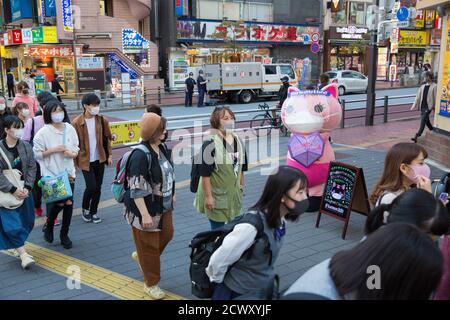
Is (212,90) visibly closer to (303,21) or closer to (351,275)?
(303,21)

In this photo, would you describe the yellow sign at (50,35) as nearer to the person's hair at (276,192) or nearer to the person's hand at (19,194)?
the person's hand at (19,194)

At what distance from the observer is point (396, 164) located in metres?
3.78

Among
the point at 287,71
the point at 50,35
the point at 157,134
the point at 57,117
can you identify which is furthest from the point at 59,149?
the point at 50,35

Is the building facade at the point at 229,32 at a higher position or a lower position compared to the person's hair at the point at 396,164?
higher

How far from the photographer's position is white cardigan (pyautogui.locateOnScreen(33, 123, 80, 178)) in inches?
220

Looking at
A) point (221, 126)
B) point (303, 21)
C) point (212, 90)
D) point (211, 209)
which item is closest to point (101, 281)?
point (211, 209)

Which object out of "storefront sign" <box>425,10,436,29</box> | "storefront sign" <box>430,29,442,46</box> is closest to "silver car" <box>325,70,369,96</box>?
"storefront sign" <box>425,10,436,29</box>

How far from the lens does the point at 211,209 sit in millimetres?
4645

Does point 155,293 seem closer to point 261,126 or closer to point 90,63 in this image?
point 261,126

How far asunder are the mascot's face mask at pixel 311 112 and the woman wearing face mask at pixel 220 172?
2.26 m

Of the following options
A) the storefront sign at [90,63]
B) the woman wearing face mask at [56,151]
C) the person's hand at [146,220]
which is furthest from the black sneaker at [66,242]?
the storefront sign at [90,63]

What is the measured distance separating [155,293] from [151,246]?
1.57 ft

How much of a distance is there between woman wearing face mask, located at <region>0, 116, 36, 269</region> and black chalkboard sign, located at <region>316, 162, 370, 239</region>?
3.75 m

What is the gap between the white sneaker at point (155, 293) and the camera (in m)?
4.32
